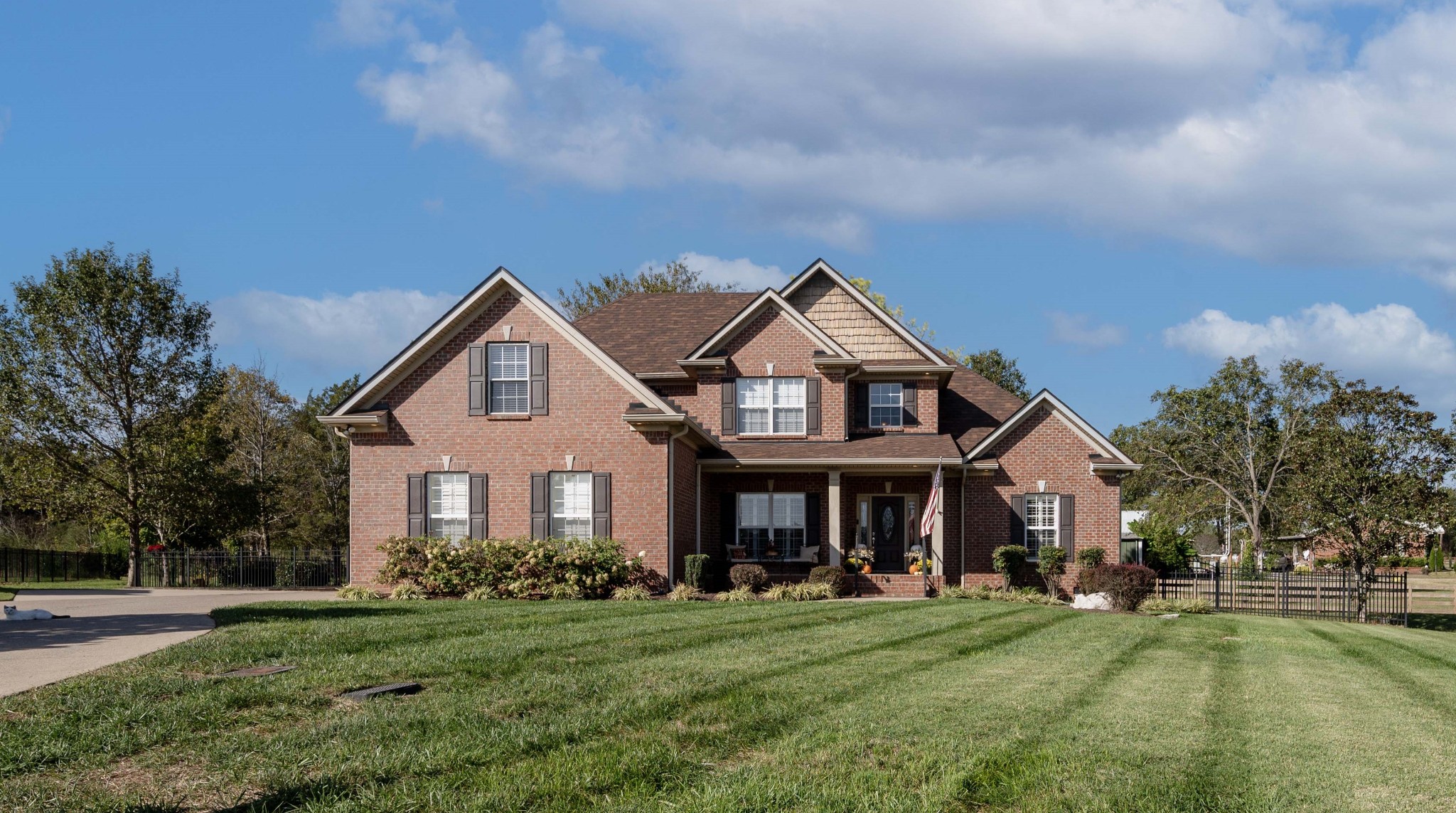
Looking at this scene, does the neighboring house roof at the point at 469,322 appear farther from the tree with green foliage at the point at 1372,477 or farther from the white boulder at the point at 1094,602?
the tree with green foliage at the point at 1372,477

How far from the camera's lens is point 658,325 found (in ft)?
107

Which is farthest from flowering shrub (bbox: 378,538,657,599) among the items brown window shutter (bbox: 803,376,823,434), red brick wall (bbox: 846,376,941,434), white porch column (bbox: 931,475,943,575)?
red brick wall (bbox: 846,376,941,434)

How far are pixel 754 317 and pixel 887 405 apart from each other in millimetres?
4239

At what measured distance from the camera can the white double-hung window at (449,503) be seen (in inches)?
1000

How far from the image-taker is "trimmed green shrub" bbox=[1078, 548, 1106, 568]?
2775 centimetres

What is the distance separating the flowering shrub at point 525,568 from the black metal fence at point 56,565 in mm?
19178

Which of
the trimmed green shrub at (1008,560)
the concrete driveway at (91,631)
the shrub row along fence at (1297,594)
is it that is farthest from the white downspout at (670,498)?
the shrub row along fence at (1297,594)

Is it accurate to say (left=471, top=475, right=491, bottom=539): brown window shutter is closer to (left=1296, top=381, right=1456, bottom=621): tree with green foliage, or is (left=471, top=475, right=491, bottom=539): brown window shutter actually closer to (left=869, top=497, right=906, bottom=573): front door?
(left=869, top=497, right=906, bottom=573): front door

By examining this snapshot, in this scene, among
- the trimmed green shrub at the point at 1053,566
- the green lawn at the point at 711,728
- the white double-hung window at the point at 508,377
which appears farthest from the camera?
the trimmed green shrub at the point at 1053,566

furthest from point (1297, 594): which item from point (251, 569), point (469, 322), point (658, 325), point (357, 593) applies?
point (251, 569)

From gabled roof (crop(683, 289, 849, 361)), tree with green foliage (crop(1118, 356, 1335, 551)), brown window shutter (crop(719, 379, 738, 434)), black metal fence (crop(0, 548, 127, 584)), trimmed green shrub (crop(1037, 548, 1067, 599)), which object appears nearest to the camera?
trimmed green shrub (crop(1037, 548, 1067, 599))

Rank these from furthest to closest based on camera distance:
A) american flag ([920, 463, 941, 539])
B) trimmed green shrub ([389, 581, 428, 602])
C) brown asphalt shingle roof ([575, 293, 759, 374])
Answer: brown asphalt shingle roof ([575, 293, 759, 374])
american flag ([920, 463, 941, 539])
trimmed green shrub ([389, 581, 428, 602])

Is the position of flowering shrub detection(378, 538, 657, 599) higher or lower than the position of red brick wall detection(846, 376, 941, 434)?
Result: lower

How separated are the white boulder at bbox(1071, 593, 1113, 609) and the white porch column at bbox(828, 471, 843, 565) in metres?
5.53
